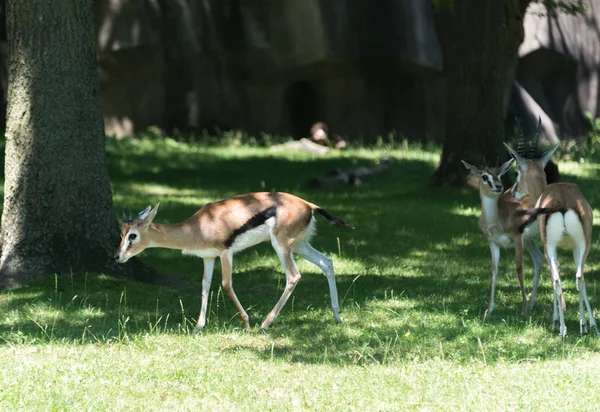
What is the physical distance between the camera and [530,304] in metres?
9.34

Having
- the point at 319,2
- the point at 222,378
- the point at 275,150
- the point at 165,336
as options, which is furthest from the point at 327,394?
the point at 319,2

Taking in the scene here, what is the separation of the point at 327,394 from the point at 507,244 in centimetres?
359

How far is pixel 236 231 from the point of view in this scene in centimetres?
854

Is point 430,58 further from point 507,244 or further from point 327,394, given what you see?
point 327,394

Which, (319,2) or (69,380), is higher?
(319,2)

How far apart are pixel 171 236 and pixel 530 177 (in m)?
3.09

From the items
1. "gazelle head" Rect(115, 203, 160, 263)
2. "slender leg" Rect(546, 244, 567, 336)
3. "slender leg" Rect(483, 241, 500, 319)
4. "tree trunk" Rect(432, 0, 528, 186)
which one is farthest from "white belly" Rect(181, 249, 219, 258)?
"tree trunk" Rect(432, 0, 528, 186)

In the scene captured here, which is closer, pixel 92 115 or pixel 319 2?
pixel 92 115

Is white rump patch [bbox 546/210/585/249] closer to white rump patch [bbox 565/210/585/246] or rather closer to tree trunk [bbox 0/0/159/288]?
white rump patch [bbox 565/210/585/246]

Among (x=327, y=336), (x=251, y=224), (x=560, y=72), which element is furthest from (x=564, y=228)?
(x=560, y=72)

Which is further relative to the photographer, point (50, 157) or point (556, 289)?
point (50, 157)

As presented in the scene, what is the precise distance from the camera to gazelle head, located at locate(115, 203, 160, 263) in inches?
330

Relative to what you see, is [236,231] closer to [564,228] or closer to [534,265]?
[564,228]

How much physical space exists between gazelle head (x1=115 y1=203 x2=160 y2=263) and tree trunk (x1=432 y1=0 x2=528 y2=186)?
320 inches
